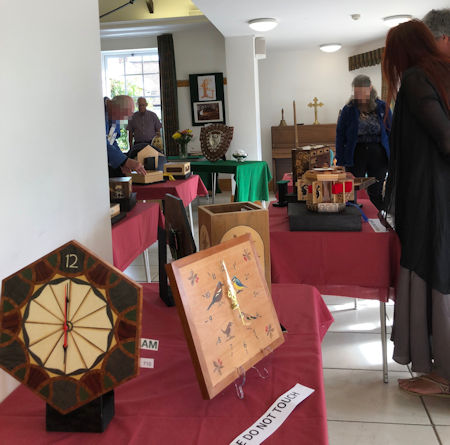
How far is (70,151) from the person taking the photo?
125 centimetres

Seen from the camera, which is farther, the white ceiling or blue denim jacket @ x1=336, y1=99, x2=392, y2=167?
the white ceiling

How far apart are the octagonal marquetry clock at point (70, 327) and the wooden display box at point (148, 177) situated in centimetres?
309

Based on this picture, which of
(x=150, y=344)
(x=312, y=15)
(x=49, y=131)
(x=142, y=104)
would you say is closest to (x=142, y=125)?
(x=142, y=104)

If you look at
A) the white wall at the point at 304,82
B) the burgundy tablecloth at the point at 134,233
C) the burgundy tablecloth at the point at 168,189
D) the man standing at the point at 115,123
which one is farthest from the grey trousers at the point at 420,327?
the white wall at the point at 304,82

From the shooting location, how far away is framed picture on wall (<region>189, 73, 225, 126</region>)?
9391 millimetres

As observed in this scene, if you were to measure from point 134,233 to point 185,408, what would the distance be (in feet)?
5.31

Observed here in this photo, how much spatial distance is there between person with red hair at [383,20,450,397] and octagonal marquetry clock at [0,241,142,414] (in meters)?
1.47

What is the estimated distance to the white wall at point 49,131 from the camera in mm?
963

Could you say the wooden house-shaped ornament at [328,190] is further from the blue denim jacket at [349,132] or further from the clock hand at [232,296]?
the blue denim jacket at [349,132]

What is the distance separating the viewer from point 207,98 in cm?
946

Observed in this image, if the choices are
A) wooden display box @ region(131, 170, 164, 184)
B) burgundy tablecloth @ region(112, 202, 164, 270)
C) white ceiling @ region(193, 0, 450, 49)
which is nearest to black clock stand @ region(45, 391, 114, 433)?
burgundy tablecloth @ region(112, 202, 164, 270)

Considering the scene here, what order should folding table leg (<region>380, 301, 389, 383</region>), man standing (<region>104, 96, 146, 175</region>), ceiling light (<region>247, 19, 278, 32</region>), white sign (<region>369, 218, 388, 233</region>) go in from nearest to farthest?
white sign (<region>369, 218, 388, 233</region>) < folding table leg (<region>380, 301, 389, 383</region>) < man standing (<region>104, 96, 146, 175</region>) < ceiling light (<region>247, 19, 278, 32</region>)

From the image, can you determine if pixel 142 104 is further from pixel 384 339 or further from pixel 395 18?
pixel 384 339

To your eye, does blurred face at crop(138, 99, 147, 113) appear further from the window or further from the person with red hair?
the person with red hair
